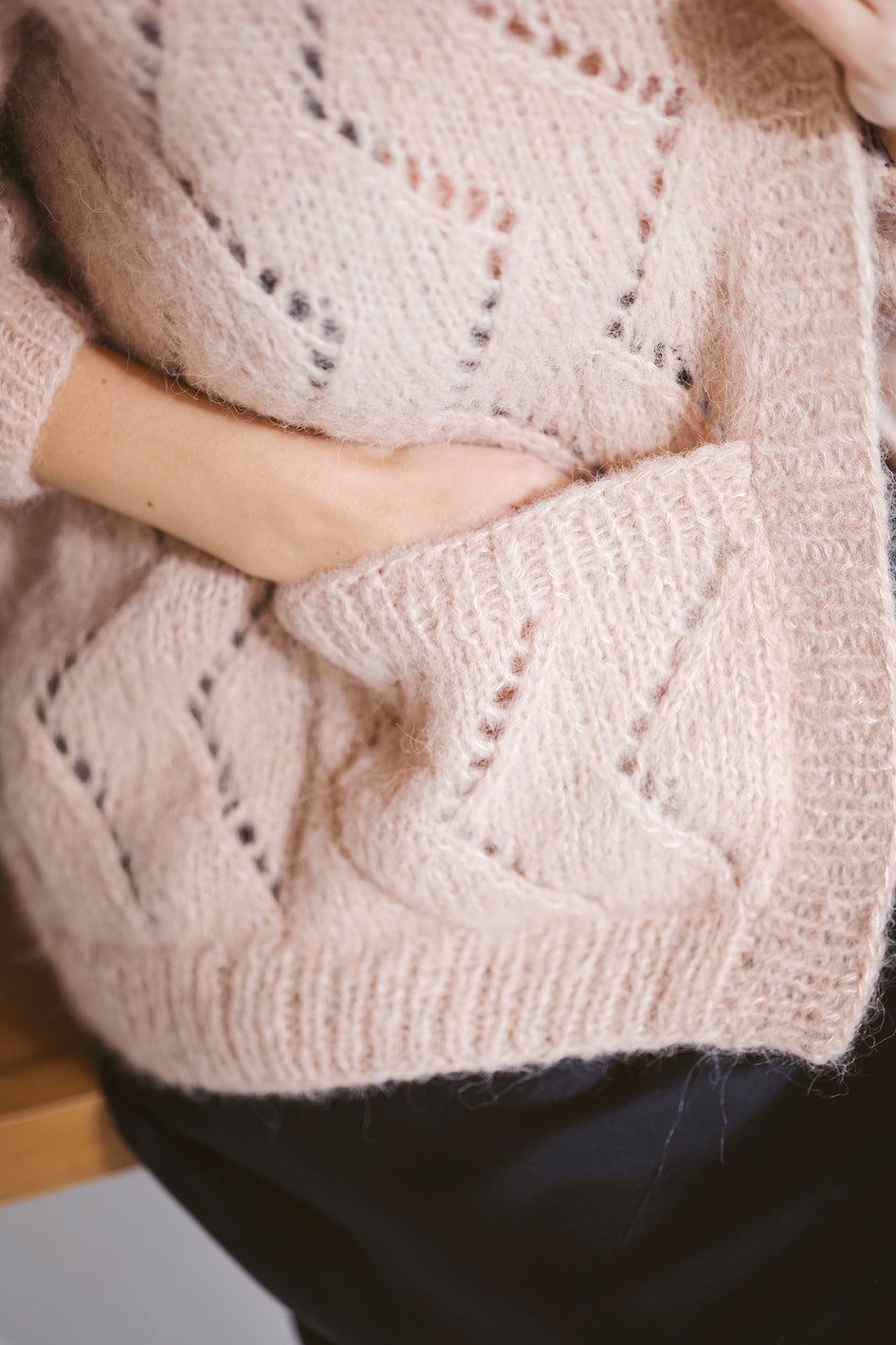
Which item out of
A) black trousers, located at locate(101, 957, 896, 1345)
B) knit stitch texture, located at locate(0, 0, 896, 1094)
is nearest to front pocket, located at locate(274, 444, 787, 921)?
knit stitch texture, located at locate(0, 0, 896, 1094)

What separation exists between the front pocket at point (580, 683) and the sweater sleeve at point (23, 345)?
0.63ft

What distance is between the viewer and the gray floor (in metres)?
0.94

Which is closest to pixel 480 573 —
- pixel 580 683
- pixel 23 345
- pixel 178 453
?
pixel 580 683

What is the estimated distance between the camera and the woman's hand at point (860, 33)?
1.42 ft

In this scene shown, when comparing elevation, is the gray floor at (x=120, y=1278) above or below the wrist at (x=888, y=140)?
below

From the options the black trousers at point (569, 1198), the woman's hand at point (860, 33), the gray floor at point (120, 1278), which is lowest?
the gray floor at point (120, 1278)

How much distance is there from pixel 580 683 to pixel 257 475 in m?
0.23

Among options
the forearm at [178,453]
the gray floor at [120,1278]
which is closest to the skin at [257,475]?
the forearm at [178,453]

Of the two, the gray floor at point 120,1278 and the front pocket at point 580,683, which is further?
the gray floor at point 120,1278

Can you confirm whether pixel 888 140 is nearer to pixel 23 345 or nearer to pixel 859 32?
pixel 859 32

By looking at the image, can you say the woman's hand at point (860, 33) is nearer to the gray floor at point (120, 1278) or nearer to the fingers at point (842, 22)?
the fingers at point (842, 22)

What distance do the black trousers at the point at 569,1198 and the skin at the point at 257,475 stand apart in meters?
0.38

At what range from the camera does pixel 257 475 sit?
0.53 m

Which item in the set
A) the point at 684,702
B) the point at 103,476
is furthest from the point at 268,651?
the point at 684,702
